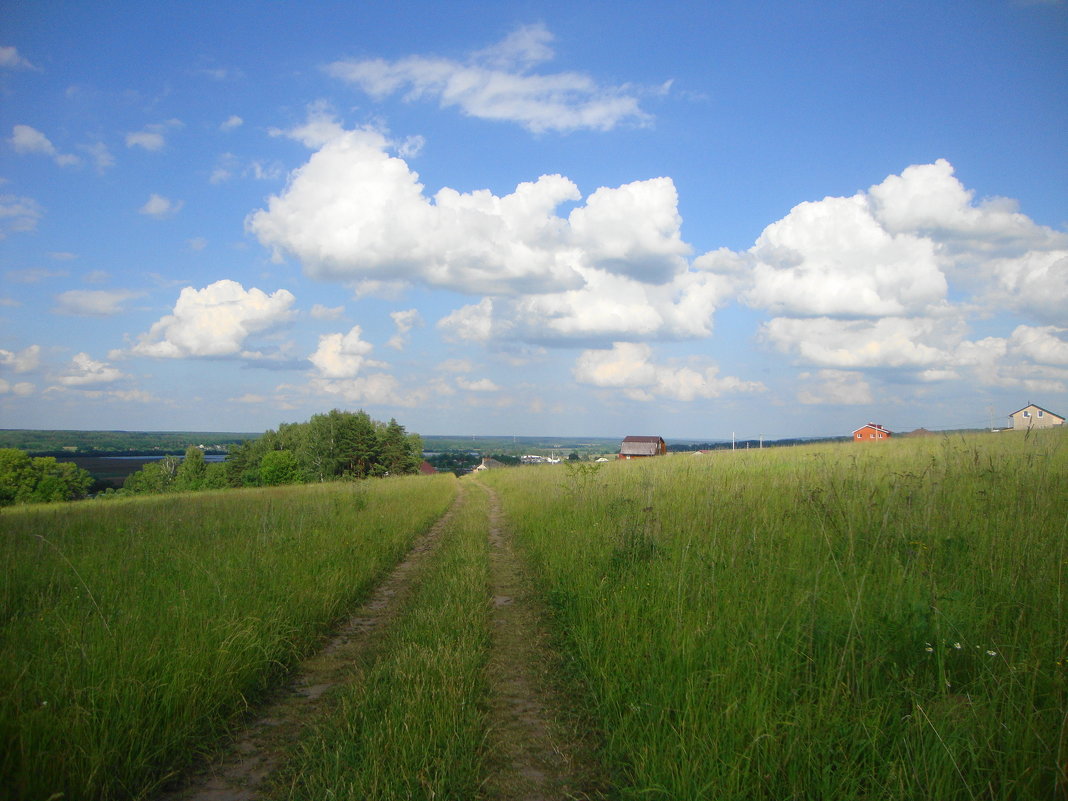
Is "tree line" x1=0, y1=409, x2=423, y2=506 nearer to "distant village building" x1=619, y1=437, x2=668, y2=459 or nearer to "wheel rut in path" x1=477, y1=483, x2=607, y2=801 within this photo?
"distant village building" x1=619, y1=437, x2=668, y2=459

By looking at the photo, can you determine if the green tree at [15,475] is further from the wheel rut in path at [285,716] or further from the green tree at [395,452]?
the wheel rut in path at [285,716]

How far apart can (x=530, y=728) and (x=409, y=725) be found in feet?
2.73

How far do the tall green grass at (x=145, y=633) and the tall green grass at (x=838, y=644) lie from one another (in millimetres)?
2764

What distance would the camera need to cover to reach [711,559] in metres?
5.73

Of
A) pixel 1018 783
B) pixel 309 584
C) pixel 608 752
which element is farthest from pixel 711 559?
pixel 309 584

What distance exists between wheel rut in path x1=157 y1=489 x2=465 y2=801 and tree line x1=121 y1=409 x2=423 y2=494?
58331 mm

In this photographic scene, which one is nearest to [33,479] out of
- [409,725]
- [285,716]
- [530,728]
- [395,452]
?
[395,452]

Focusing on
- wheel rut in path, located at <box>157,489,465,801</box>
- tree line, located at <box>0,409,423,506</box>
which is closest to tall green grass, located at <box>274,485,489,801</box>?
wheel rut in path, located at <box>157,489,465,801</box>

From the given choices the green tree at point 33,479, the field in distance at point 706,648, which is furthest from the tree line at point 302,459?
the field in distance at point 706,648

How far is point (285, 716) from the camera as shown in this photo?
4.12m

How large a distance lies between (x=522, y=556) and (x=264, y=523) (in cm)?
473

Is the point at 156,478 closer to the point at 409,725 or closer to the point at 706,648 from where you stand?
the point at 409,725

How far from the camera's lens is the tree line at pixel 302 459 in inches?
2771

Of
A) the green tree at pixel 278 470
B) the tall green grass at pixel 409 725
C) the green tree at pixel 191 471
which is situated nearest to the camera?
the tall green grass at pixel 409 725
